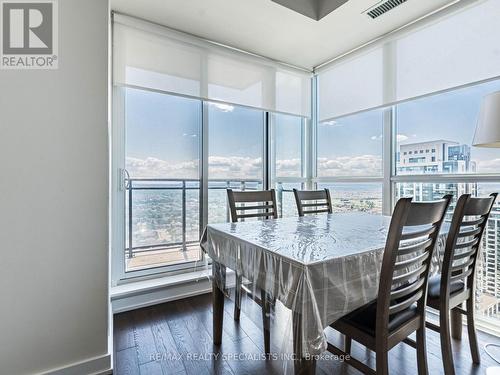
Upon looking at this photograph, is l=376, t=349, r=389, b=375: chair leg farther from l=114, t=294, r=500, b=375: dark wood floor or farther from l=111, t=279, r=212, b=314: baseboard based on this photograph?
l=111, t=279, r=212, b=314: baseboard

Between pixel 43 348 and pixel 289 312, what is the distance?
1305 mm

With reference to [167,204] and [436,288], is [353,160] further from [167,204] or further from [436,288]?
[167,204]

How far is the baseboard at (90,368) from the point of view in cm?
142

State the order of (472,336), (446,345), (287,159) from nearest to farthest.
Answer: (446,345), (472,336), (287,159)

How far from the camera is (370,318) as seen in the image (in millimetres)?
1164

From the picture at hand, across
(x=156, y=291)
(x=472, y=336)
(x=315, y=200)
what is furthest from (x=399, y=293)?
(x=156, y=291)

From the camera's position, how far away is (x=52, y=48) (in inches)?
55.7

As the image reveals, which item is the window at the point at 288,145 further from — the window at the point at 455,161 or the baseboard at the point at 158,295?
the baseboard at the point at 158,295

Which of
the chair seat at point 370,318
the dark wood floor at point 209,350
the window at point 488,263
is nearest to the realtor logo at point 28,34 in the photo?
the dark wood floor at point 209,350

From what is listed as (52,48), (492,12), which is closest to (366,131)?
(492,12)

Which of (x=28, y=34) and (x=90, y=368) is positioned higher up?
(x=28, y=34)

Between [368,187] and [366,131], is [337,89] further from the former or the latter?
[368,187]

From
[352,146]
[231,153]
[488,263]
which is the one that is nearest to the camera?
[488,263]

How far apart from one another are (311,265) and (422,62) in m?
2.37
